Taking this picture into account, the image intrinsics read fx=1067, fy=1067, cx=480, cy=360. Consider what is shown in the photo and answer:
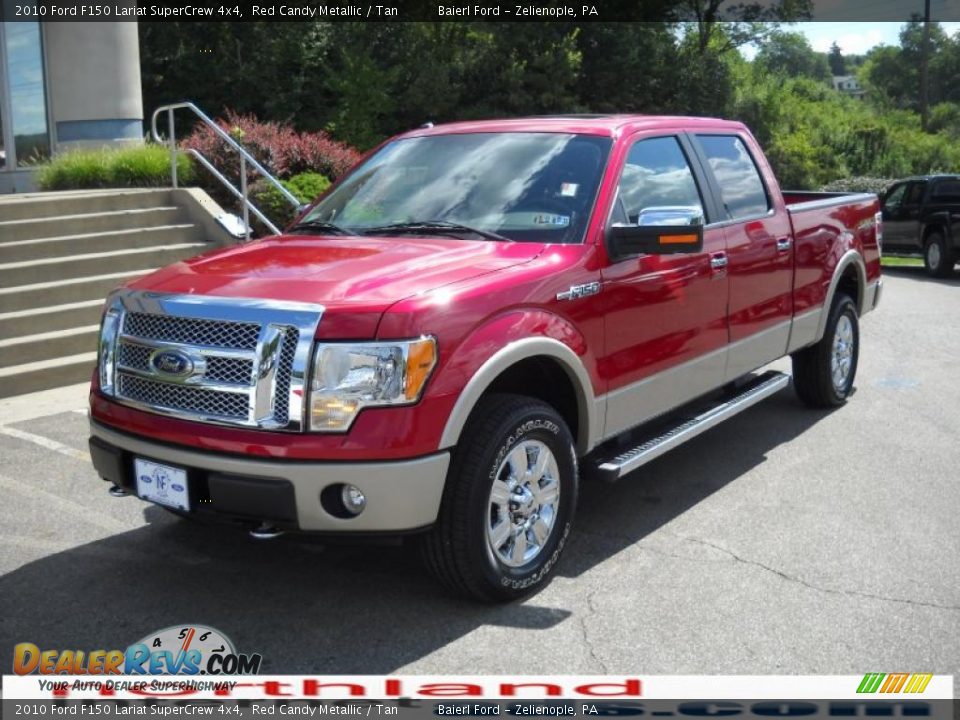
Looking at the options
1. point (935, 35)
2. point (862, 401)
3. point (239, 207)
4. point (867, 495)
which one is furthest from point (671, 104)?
point (935, 35)

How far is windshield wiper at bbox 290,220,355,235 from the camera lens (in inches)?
207

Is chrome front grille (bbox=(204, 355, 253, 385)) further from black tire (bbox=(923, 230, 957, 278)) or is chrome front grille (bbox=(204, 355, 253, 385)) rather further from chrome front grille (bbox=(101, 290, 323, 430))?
black tire (bbox=(923, 230, 957, 278))

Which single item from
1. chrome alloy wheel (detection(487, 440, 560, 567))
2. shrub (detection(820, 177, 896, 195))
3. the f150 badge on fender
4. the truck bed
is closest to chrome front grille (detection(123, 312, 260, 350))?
chrome alloy wheel (detection(487, 440, 560, 567))

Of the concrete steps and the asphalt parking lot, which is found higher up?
the concrete steps

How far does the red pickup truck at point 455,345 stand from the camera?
391 centimetres

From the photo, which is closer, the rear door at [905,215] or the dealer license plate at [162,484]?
the dealer license plate at [162,484]

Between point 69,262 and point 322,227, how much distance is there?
5.29m

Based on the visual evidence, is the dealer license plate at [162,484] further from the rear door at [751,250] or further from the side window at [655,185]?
the rear door at [751,250]

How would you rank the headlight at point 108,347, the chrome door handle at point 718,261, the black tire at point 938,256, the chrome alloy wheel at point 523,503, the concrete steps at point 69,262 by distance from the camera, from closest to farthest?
the chrome alloy wheel at point 523,503
the headlight at point 108,347
the chrome door handle at point 718,261
the concrete steps at point 69,262
the black tire at point 938,256

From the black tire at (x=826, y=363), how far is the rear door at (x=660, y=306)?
1.82 metres

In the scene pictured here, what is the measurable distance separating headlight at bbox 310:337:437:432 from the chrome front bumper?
7.3 inches

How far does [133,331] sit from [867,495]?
12.8 feet

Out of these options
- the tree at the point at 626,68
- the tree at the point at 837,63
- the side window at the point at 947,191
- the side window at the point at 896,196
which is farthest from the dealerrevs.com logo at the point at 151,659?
the tree at the point at 837,63

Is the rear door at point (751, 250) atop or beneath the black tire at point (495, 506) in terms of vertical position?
atop
